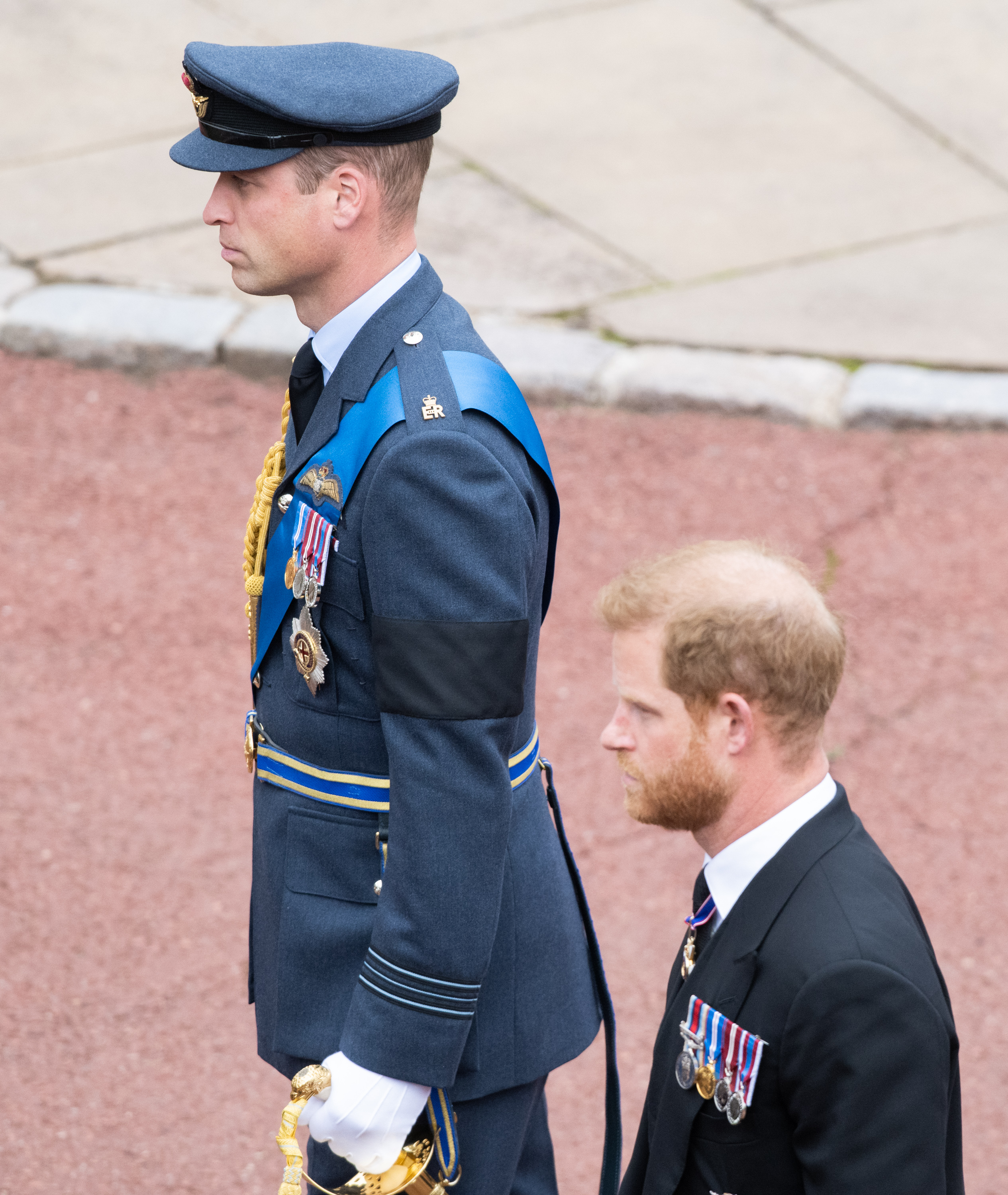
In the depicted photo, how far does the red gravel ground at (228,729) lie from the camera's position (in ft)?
10.9

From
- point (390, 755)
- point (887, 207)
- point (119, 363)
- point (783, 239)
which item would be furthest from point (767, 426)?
point (390, 755)

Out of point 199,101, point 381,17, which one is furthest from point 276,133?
point 381,17

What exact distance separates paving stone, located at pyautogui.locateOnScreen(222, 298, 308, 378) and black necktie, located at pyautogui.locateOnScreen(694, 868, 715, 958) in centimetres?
374

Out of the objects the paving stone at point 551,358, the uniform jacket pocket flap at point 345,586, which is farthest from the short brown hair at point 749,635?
the paving stone at point 551,358

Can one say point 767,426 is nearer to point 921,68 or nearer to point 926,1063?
point 921,68

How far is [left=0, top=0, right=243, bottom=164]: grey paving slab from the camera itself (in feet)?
23.3

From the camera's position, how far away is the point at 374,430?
6.96 feet

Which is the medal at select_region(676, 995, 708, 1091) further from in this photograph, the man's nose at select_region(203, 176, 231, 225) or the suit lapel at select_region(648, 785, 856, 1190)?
the man's nose at select_region(203, 176, 231, 225)

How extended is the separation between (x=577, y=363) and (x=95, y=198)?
2278 mm

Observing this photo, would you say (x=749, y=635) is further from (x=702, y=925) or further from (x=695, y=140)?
(x=695, y=140)

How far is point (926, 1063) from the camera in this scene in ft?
5.58

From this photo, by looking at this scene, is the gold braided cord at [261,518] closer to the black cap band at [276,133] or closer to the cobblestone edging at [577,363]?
the black cap band at [276,133]

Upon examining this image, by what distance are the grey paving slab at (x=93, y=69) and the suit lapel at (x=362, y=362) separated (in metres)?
4.96

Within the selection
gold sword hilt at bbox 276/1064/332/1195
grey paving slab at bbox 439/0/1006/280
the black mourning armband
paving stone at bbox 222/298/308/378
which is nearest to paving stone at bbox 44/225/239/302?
paving stone at bbox 222/298/308/378
